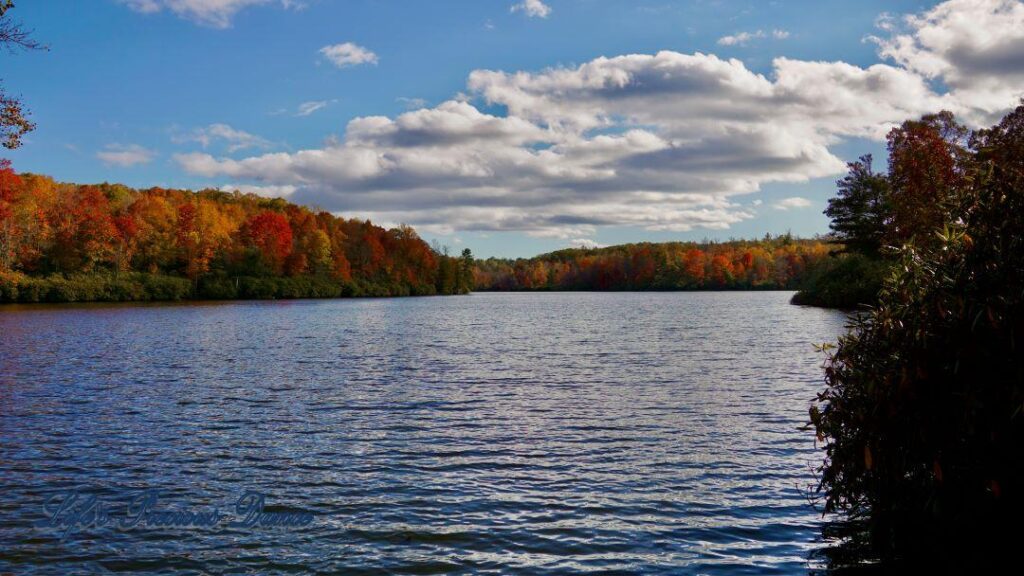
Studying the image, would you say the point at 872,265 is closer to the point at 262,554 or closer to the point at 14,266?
the point at 262,554

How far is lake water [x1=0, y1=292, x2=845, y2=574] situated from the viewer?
10.5 m

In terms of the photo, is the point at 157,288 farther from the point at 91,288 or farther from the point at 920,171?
the point at 920,171

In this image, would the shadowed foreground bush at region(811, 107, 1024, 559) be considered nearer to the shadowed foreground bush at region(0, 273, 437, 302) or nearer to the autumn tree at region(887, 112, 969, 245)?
the autumn tree at region(887, 112, 969, 245)

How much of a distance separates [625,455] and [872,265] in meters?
70.9

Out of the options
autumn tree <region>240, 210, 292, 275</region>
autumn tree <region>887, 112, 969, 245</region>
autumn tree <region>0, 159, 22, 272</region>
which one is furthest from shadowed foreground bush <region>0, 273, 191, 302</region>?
autumn tree <region>887, 112, 969, 245</region>

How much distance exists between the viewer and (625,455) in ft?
53.1

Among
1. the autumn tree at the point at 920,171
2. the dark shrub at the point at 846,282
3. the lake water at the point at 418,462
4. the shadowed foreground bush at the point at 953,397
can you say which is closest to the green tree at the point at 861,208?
the dark shrub at the point at 846,282

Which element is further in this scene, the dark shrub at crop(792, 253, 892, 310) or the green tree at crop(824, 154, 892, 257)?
the green tree at crop(824, 154, 892, 257)

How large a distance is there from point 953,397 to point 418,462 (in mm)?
10629

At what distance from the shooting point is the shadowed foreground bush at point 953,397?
8.11 meters

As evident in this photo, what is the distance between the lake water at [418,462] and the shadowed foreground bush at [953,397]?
173 centimetres

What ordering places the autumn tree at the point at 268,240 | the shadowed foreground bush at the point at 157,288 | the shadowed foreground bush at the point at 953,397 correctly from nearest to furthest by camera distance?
1. the shadowed foreground bush at the point at 953,397
2. the shadowed foreground bush at the point at 157,288
3. the autumn tree at the point at 268,240

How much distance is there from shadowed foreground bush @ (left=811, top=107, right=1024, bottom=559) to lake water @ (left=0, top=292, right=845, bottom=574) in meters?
1.73

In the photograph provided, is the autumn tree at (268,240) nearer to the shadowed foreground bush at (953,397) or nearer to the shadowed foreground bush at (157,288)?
the shadowed foreground bush at (157,288)
